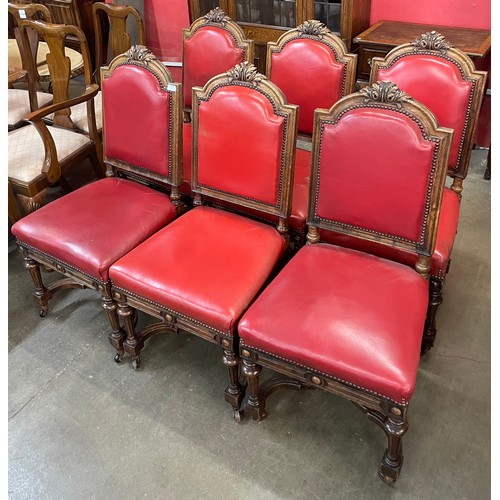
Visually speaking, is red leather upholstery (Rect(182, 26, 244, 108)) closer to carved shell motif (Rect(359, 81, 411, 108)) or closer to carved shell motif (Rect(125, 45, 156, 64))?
carved shell motif (Rect(125, 45, 156, 64))

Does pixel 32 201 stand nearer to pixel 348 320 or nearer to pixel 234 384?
pixel 234 384

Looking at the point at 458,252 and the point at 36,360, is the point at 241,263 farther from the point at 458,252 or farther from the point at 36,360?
the point at 458,252

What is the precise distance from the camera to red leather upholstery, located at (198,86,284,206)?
154cm

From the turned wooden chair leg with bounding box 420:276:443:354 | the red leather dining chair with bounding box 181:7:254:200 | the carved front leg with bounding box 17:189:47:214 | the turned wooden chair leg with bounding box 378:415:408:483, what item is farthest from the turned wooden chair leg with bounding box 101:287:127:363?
the turned wooden chair leg with bounding box 420:276:443:354

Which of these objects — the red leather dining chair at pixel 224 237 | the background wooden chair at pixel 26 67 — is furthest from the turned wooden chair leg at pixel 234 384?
the background wooden chair at pixel 26 67

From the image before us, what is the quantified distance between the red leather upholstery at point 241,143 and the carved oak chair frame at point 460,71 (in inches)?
23.8

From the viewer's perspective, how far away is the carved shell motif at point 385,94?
1.33m

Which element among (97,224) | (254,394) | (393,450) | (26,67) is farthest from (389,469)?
(26,67)

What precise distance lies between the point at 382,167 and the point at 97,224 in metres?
1.01

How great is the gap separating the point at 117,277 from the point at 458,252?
5.15 feet

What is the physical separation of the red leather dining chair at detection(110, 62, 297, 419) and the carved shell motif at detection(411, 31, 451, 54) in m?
0.64

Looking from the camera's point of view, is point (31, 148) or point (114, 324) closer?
point (114, 324)

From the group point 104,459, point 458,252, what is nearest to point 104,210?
point 104,459

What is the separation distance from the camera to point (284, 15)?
283 centimetres
